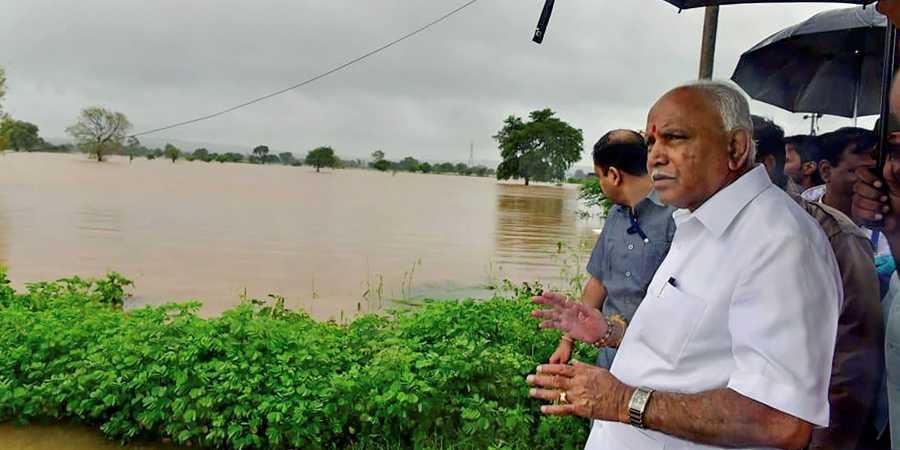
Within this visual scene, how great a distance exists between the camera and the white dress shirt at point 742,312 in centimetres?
124

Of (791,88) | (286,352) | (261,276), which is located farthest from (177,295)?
(791,88)

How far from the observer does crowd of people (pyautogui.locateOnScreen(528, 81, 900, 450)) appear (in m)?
1.25

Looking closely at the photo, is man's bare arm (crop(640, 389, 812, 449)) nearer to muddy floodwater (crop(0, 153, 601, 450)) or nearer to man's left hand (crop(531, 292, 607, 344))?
man's left hand (crop(531, 292, 607, 344))

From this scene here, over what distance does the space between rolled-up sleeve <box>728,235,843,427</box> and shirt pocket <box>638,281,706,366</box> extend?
101mm

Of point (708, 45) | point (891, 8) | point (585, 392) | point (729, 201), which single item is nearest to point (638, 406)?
point (585, 392)

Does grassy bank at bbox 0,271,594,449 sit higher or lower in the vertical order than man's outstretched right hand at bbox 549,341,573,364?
lower

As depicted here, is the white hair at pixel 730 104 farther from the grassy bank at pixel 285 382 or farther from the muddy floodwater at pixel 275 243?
the muddy floodwater at pixel 275 243

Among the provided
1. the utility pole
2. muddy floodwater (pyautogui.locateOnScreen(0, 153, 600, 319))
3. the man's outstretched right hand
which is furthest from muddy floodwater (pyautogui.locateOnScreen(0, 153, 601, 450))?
the utility pole

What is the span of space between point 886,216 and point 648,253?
863 mm

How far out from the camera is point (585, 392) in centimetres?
142

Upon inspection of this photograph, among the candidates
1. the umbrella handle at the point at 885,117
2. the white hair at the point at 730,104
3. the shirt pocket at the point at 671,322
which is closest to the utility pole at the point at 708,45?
the umbrella handle at the point at 885,117

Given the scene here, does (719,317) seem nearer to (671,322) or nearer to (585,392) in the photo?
(671,322)

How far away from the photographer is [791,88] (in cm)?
439

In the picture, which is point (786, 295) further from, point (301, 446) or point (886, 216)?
point (301, 446)
